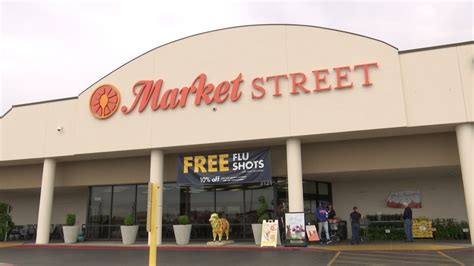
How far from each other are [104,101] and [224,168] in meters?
7.87

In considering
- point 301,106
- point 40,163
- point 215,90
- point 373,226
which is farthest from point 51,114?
point 373,226

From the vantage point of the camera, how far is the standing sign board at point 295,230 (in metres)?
17.3

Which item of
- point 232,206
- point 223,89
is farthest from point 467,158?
point 232,206

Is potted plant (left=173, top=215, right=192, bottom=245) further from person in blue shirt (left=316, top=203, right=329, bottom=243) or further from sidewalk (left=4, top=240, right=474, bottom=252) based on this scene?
person in blue shirt (left=316, top=203, right=329, bottom=243)

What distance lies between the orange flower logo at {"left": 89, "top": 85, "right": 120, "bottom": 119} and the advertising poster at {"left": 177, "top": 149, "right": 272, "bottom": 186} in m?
4.77

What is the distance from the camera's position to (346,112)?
1745 cm

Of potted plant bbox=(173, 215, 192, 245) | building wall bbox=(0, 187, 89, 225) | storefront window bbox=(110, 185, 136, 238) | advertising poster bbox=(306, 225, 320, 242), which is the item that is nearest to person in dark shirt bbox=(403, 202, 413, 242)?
advertising poster bbox=(306, 225, 320, 242)

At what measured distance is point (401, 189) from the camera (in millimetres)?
22281

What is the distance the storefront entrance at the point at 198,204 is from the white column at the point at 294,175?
5.61 ft

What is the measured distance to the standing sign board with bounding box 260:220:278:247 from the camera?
1775cm

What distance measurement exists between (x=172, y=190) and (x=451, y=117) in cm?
1460

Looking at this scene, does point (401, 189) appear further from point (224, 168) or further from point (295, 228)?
point (224, 168)

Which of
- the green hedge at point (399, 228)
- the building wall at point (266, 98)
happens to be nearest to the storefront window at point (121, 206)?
the building wall at point (266, 98)

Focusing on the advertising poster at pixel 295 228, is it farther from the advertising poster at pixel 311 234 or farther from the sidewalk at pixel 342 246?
the advertising poster at pixel 311 234
